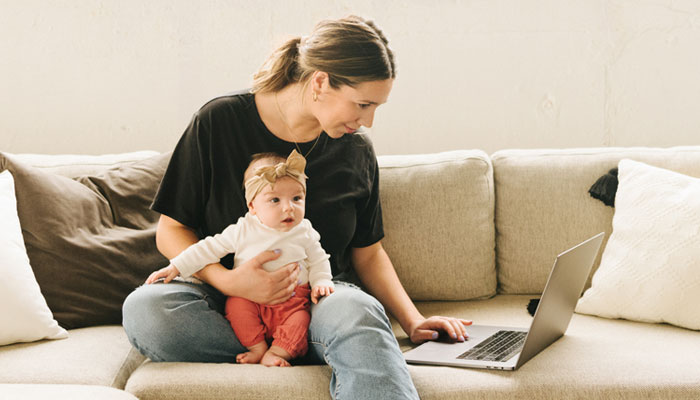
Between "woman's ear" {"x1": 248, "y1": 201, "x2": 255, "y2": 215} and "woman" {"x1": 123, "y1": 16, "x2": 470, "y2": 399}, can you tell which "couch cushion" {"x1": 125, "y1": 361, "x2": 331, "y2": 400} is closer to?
"woman" {"x1": 123, "y1": 16, "x2": 470, "y2": 399}

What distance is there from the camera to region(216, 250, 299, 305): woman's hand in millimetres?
1419

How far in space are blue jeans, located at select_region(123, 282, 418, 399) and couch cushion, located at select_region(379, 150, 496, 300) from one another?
53 cm

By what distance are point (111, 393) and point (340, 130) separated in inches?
Answer: 28.9

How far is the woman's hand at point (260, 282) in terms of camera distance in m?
1.42

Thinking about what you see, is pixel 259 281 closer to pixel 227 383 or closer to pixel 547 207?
pixel 227 383

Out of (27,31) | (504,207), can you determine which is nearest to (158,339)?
(504,207)

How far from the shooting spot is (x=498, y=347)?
4.77 ft

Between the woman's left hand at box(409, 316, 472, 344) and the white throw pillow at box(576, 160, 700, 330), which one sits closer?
the woman's left hand at box(409, 316, 472, 344)

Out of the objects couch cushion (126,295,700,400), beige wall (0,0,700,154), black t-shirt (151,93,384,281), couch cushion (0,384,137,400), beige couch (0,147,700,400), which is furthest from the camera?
beige wall (0,0,700,154)

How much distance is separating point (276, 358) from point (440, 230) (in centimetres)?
75

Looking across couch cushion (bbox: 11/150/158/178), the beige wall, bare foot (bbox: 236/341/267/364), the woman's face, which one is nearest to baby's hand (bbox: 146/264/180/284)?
bare foot (bbox: 236/341/267/364)

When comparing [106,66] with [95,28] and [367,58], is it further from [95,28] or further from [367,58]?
[367,58]

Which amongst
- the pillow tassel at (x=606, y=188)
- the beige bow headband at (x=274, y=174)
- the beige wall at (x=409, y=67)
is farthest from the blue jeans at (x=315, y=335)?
the beige wall at (x=409, y=67)

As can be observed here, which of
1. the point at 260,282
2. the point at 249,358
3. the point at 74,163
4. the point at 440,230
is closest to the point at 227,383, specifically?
the point at 249,358
